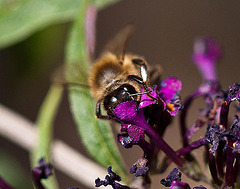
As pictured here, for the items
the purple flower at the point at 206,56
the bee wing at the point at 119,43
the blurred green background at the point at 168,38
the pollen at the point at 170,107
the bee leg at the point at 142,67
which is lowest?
the pollen at the point at 170,107

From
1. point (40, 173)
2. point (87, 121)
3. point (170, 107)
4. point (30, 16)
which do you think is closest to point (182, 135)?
point (170, 107)

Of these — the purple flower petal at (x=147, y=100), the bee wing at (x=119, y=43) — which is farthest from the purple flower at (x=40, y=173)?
the bee wing at (x=119, y=43)

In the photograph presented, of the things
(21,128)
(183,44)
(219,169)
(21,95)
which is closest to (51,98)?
(21,128)

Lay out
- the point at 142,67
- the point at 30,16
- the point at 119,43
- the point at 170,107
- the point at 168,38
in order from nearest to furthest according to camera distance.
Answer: the point at 170,107
the point at 142,67
the point at 119,43
the point at 30,16
the point at 168,38

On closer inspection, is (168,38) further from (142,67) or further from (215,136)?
(215,136)

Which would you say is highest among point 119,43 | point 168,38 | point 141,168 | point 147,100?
point 168,38

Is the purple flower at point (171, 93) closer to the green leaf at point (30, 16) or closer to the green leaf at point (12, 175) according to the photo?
the green leaf at point (30, 16)

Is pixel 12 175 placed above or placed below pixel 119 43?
below
